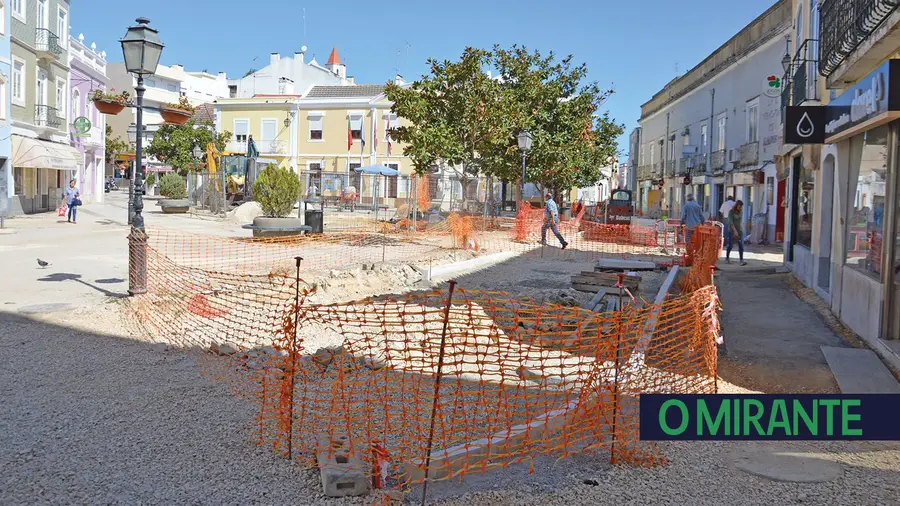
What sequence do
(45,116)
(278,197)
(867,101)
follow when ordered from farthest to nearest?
(45,116)
(278,197)
(867,101)

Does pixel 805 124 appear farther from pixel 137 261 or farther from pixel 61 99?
pixel 61 99

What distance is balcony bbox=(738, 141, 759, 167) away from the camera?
31875 mm

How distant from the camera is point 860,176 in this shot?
10219mm

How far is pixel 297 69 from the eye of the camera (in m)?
60.7

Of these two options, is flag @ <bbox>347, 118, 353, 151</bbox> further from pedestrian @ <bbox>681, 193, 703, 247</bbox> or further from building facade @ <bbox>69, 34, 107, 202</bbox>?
pedestrian @ <bbox>681, 193, 703, 247</bbox>

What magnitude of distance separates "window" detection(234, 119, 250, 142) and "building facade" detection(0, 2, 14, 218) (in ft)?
84.6

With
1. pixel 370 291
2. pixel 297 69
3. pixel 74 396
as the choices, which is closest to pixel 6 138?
pixel 370 291

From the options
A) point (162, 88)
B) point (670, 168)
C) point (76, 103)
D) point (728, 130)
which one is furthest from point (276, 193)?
point (162, 88)

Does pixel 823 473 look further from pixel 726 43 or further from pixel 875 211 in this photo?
pixel 726 43

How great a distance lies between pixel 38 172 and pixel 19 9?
6.56 meters

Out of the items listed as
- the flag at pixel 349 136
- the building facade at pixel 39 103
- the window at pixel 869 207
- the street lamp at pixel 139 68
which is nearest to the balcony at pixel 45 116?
the building facade at pixel 39 103

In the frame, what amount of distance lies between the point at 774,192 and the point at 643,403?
89.5 ft

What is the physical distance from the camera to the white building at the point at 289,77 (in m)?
59.9

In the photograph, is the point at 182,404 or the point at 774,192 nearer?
the point at 182,404
